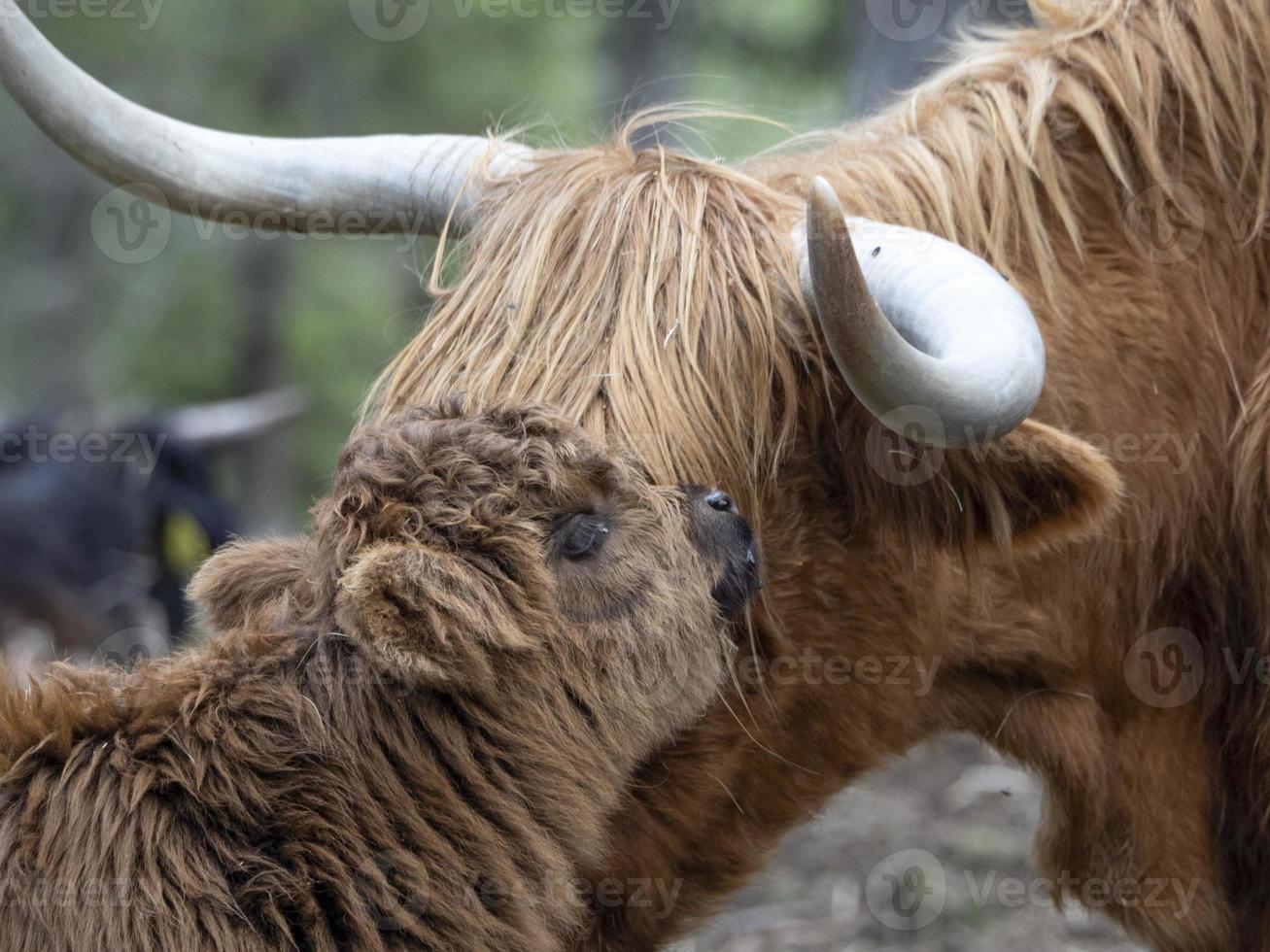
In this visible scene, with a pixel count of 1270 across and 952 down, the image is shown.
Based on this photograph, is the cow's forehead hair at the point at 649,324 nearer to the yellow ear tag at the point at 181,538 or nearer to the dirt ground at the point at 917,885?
the dirt ground at the point at 917,885

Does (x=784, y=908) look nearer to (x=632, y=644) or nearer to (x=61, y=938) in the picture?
(x=632, y=644)

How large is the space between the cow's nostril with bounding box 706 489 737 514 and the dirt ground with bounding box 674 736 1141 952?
2.50 m

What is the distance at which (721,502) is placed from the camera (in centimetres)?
262

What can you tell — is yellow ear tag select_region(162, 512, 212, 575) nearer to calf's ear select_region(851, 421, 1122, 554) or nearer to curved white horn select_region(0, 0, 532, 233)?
curved white horn select_region(0, 0, 532, 233)

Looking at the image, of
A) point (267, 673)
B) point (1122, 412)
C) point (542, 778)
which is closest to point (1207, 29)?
point (1122, 412)

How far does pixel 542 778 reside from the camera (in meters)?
2.37

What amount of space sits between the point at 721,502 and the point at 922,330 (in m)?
0.53

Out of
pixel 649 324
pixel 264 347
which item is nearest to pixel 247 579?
Answer: pixel 649 324

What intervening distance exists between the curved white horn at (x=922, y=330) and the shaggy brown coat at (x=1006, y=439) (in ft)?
0.82

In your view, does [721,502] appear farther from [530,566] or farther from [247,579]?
[247,579]

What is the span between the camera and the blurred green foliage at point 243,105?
13977mm

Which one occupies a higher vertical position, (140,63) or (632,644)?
(140,63)

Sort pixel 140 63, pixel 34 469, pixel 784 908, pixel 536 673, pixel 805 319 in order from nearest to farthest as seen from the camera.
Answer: pixel 536 673, pixel 805 319, pixel 784 908, pixel 34 469, pixel 140 63

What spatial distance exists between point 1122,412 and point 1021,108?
32.0 inches
